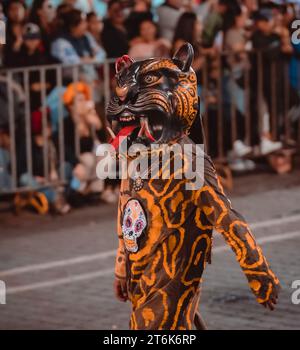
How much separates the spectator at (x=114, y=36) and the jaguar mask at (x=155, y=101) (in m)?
7.98

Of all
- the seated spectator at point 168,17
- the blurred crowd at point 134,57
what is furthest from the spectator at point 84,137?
the seated spectator at point 168,17

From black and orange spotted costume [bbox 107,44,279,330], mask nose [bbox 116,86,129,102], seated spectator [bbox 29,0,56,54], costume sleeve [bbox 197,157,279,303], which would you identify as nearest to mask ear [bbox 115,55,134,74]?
black and orange spotted costume [bbox 107,44,279,330]

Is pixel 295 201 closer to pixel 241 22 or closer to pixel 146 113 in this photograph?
pixel 241 22

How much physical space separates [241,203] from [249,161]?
196cm

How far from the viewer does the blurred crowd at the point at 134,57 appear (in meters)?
12.2

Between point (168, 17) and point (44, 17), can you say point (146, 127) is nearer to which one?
point (44, 17)

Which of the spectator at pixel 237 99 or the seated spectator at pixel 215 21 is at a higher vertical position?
the seated spectator at pixel 215 21

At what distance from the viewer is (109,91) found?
498 inches

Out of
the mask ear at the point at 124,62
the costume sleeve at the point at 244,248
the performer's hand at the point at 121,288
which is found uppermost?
the mask ear at the point at 124,62

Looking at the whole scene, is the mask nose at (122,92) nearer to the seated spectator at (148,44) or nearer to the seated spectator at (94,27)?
the seated spectator at (148,44)

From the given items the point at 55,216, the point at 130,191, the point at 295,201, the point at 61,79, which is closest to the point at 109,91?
the point at 61,79

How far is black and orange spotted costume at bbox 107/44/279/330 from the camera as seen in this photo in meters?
5.50

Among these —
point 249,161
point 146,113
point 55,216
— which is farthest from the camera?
point 249,161

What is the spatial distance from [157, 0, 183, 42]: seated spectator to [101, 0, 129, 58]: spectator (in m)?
0.50
